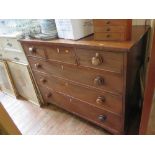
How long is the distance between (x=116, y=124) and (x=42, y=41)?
97 centimetres

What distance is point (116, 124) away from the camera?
1.29 metres

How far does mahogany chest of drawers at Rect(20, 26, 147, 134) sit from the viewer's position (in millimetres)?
982

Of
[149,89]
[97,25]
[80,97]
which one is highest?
[97,25]

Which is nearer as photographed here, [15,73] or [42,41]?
[42,41]

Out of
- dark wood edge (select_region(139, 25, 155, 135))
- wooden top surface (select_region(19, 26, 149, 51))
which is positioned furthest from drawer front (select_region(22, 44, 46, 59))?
dark wood edge (select_region(139, 25, 155, 135))

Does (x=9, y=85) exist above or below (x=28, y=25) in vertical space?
below

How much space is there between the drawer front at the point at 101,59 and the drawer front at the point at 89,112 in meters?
0.45

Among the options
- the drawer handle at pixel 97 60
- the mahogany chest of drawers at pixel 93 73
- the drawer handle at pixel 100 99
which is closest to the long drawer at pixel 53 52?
the mahogany chest of drawers at pixel 93 73

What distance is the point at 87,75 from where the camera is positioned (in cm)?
119

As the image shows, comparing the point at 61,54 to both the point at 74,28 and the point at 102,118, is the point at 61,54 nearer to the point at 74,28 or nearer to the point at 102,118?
the point at 74,28

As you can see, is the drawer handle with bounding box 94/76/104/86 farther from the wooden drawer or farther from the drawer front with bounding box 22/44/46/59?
the wooden drawer

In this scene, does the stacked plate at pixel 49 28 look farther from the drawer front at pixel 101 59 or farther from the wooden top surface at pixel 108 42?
the drawer front at pixel 101 59
